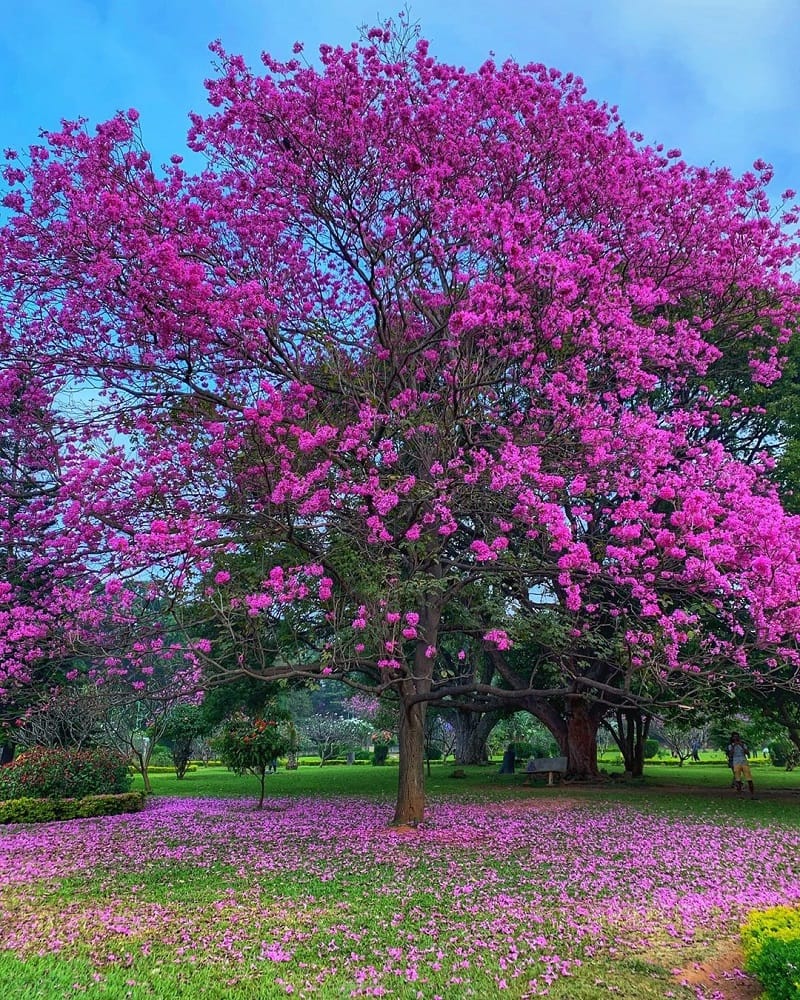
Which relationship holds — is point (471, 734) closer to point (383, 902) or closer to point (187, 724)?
point (187, 724)

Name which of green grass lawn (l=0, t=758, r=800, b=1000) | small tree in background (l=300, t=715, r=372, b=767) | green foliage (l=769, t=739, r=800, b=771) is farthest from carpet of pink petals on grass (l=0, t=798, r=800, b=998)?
small tree in background (l=300, t=715, r=372, b=767)

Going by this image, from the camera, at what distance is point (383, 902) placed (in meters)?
6.91

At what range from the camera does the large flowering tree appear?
30.7 feet

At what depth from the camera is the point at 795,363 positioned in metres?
15.1

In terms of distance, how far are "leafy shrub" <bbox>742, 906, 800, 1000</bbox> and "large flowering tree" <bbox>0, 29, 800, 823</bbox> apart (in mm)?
4474

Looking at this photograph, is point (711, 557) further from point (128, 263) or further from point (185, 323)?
point (128, 263)

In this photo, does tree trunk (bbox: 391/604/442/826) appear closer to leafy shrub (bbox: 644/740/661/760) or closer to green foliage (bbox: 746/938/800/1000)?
green foliage (bbox: 746/938/800/1000)

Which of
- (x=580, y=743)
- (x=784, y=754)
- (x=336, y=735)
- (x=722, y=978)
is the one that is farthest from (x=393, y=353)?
(x=336, y=735)

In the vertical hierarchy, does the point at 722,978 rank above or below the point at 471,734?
above

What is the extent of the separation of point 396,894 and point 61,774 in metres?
11.4

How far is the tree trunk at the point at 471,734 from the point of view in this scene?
1187 inches

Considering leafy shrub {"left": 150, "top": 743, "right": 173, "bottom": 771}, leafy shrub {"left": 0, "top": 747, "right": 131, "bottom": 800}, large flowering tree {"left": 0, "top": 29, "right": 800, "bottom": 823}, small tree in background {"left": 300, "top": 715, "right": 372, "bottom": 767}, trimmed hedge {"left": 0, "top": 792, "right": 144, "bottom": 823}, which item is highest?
large flowering tree {"left": 0, "top": 29, "right": 800, "bottom": 823}

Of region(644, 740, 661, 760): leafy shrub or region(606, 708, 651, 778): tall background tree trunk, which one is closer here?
region(606, 708, 651, 778): tall background tree trunk

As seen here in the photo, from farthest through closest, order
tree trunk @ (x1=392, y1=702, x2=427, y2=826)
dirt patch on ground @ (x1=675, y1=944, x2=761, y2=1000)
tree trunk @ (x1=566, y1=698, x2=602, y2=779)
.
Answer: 1. tree trunk @ (x1=566, y1=698, x2=602, y2=779)
2. tree trunk @ (x1=392, y1=702, x2=427, y2=826)
3. dirt patch on ground @ (x1=675, y1=944, x2=761, y2=1000)
